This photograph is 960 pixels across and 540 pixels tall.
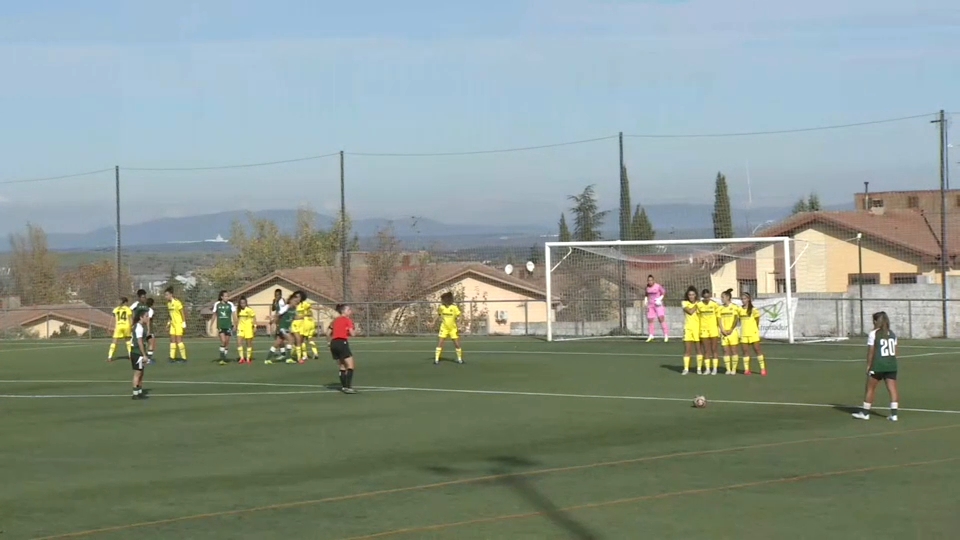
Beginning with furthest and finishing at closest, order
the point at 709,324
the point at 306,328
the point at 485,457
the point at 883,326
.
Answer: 1. the point at 306,328
2. the point at 709,324
3. the point at 883,326
4. the point at 485,457

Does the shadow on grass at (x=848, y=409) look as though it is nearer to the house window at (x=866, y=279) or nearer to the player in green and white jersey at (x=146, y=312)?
the player in green and white jersey at (x=146, y=312)

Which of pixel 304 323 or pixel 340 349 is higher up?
pixel 304 323

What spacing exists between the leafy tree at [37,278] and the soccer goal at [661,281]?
84.4ft

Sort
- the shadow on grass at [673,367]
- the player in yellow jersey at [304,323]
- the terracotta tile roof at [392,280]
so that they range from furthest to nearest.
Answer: the terracotta tile roof at [392,280], the player in yellow jersey at [304,323], the shadow on grass at [673,367]

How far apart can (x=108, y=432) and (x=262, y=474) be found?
504cm

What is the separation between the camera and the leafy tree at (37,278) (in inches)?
2108

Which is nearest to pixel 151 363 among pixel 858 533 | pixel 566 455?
pixel 566 455

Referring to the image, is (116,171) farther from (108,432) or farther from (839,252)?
(108,432)

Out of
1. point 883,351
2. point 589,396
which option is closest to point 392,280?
point 589,396

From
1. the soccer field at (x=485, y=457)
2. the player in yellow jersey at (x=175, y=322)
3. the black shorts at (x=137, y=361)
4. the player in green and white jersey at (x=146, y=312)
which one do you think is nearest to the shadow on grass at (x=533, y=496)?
the soccer field at (x=485, y=457)

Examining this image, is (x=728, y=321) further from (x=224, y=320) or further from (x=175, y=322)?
(x=175, y=322)

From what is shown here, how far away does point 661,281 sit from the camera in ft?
131

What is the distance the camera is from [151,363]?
3288 centimetres

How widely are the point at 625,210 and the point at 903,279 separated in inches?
416
